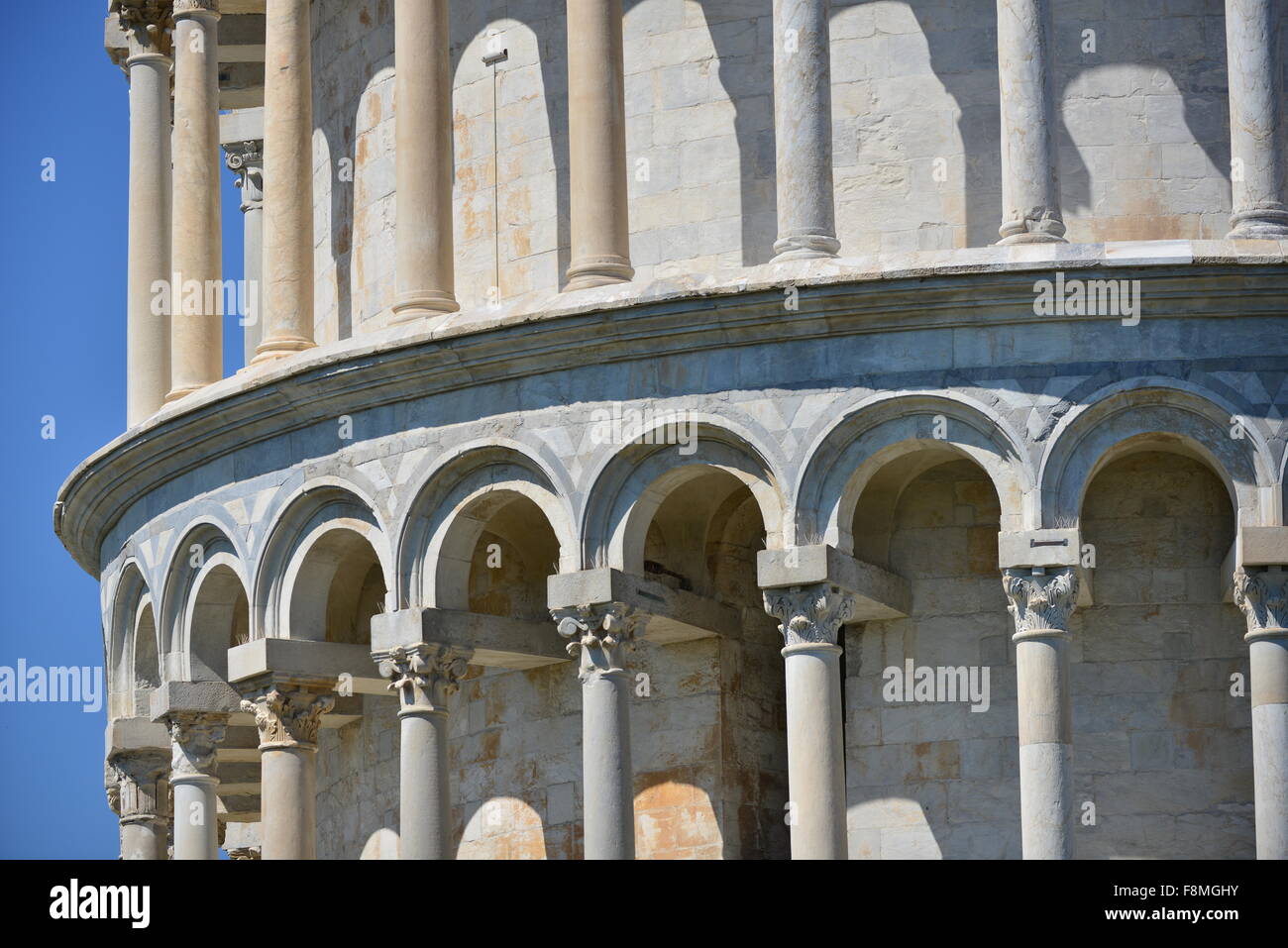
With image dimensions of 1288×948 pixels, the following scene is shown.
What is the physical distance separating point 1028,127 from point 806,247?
2.35 metres

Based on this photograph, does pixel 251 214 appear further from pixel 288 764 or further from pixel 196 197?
pixel 288 764

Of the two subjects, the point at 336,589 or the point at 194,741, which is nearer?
the point at 336,589

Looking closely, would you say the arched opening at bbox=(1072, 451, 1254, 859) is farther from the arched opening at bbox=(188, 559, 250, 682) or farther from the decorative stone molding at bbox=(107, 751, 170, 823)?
the decorative stone molding at bbox=(107, 751, 170, 823)

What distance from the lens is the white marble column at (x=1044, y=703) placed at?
29.1 m

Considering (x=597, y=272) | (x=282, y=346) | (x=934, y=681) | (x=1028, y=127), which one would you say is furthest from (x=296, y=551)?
(x=1028, y=127)

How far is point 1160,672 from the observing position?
31453mm

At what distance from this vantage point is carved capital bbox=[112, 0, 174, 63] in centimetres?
3938

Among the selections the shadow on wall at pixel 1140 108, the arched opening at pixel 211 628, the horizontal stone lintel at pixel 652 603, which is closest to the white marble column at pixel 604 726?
the horizontal stone lintel at pixel 652 603

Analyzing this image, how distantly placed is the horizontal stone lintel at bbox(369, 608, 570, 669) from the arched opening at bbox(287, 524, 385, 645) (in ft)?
3.79

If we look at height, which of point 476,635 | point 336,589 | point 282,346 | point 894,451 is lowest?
point 476,635

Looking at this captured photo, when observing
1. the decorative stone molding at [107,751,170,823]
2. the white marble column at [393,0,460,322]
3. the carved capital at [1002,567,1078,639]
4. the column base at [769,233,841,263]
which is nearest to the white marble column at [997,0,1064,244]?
the column base at [769,233,841,263]

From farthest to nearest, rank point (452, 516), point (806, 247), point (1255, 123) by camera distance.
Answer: point (452, 516)
point (806, 247)
point (1255, 123)
